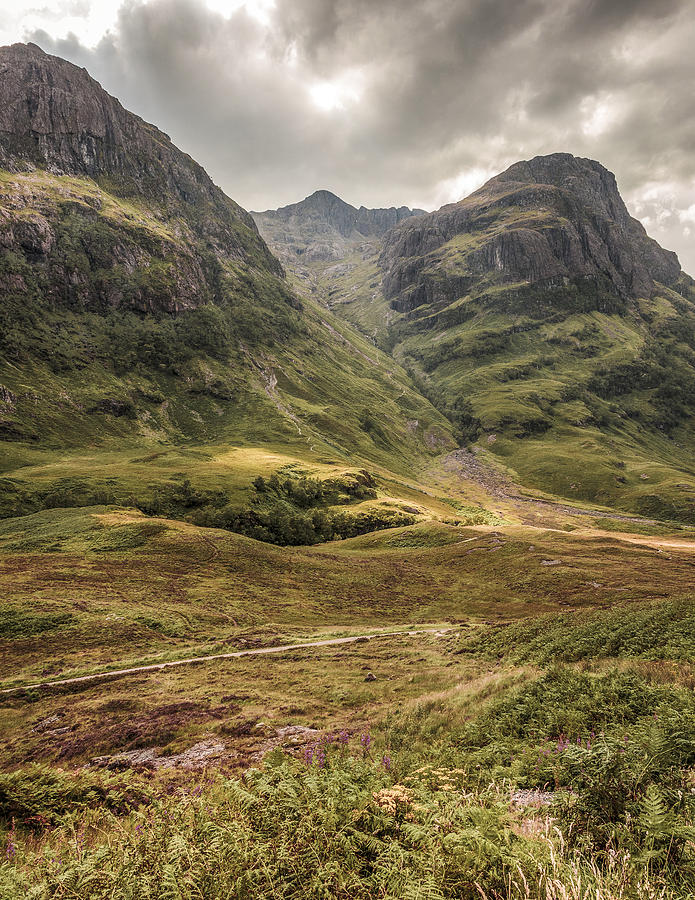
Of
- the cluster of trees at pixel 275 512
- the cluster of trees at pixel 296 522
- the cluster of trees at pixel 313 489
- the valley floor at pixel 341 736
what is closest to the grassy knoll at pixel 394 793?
the valley floor at pixel 341 736

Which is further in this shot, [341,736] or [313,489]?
[313,489]

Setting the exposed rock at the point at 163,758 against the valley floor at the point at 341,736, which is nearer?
the valley floor at the point at 341,736

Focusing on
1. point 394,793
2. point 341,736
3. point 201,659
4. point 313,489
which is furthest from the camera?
point 313,489

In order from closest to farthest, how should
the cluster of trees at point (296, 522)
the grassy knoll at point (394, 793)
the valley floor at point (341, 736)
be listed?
the grassy knoll at point (394, 793)
the valley floor at point (341, 736)
the cluster of trees at point (296, 522)

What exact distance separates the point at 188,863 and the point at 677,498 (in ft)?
773

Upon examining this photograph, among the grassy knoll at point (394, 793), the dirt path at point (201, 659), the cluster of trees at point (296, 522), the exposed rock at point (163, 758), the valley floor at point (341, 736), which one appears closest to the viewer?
the grassy knoll at point (394, 793)

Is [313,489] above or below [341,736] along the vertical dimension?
below

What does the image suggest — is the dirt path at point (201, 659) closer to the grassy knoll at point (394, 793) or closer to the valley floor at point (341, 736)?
the valley floor at point (341, 736)

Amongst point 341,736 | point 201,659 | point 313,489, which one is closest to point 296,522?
point 313,489

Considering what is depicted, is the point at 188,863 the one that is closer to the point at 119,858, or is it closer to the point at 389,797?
the point at 119,858

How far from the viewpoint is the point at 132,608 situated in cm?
4106

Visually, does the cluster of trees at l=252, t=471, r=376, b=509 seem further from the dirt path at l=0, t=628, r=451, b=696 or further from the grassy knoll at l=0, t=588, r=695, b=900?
the grassy knoll at l=0, t=588, r=695, b=900

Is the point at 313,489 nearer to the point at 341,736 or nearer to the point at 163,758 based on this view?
the point at 163,758

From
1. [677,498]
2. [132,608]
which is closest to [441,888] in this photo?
[132,608]
